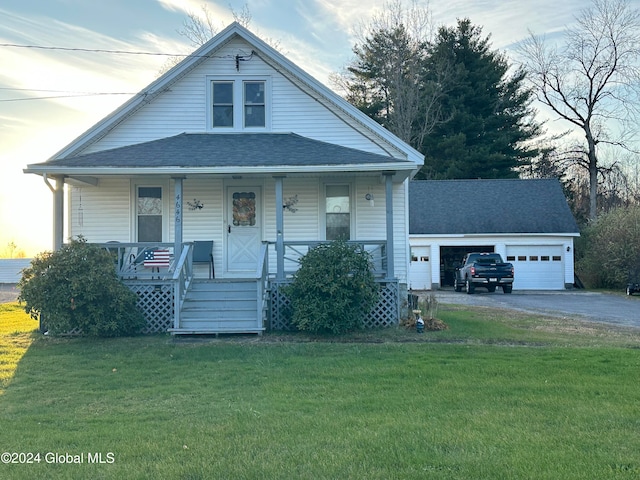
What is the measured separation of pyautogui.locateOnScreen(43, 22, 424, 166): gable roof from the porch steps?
4.61 m

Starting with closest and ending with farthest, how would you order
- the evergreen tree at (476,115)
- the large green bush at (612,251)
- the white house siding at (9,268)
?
the large green bush at (612,251)
the white house siding at (9,268)
the evergreen tree at (476,115)

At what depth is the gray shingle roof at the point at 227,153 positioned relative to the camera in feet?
37.5

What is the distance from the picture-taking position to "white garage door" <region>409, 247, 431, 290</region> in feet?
87.9

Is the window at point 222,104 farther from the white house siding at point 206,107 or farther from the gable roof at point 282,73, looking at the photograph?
the gable roof at point 282,73

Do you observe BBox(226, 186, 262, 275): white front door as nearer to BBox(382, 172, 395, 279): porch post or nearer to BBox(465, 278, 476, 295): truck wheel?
BBox(382, 172, 395, 279): porch post

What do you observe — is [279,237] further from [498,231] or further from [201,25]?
[201,25]

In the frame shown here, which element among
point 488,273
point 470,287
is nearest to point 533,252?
point 488,273

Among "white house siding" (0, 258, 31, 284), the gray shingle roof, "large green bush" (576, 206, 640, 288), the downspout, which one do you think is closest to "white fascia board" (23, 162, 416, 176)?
the gray shingle roof

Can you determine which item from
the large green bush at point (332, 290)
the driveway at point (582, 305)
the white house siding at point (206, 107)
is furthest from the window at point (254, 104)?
the driveway at point (582, 305)

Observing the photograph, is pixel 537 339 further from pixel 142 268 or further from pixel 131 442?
pixel 142 268

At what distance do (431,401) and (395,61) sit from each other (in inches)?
1347

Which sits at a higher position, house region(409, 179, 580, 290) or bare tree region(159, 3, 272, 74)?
bare tree region(159, 3, 272, 74)

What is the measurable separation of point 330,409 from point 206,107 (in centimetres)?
987

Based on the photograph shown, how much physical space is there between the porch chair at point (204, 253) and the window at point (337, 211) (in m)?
2.94
